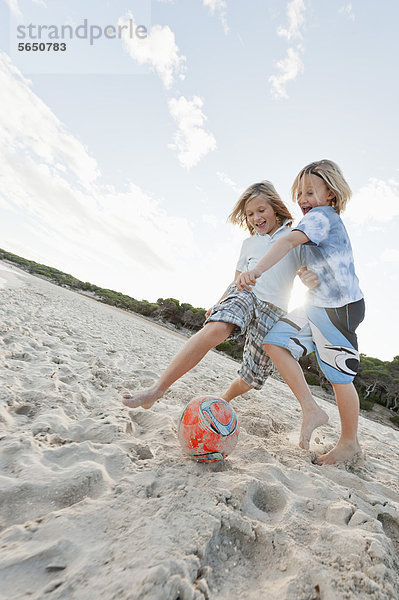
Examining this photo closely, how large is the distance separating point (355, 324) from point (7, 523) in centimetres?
238

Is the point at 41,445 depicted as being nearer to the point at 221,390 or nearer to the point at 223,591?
the point at 223,591

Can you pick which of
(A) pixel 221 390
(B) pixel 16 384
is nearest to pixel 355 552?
(B) pixel 16 384

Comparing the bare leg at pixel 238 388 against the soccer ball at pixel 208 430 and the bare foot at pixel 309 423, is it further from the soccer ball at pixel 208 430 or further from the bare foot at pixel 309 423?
the soccer ball at pixel 208 430

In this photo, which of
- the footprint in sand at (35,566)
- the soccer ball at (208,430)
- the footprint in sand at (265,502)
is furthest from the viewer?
the soccer ball at (208,430)

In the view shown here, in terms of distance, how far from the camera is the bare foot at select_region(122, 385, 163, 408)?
2136 millimetres

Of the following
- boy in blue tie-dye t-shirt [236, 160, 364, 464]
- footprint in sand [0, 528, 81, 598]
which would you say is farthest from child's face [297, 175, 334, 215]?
footprint in sand [0, 528, 81, 598]

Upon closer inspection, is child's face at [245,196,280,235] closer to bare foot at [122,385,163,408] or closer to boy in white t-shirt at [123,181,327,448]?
boy in white t-shirt at [123,181,327,448]

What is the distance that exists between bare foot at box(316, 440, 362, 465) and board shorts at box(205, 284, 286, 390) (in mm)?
769

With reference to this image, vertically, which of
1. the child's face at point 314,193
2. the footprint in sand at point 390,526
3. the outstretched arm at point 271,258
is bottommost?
the footprint in sand at point 390,526

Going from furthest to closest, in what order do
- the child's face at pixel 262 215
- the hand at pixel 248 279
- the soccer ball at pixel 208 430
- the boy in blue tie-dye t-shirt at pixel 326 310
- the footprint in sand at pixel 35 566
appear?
the child's face at pixel 262 215 < the boy in blue tie-dye t-shirt at pixel 326 310 < the hand at pixel 248 279 < the soccer ball at pixel 208 430 < the footprint in sand at pixel 35 566

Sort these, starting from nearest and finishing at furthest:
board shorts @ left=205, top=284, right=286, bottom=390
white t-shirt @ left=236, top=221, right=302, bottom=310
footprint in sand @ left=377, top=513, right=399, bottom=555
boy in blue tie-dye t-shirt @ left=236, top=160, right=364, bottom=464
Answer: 1. footprint in sand @ left=377, top=513, right=399, bottom=555
2. boy in blue tie-dye t-shirt @ left=236, top=160, right=364, bottom=464
3. board shorts @ left=205, top=284, right=286, bottom=390
4. white t-shirt @ left=236, top=221, right=302, bottom=310

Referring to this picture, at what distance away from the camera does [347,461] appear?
2.40m

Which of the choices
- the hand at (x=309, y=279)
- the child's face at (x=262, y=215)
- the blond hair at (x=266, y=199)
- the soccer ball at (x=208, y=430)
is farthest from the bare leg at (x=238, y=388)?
the blond hair at (x=266, y=199)

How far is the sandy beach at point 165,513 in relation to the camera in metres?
1.06
